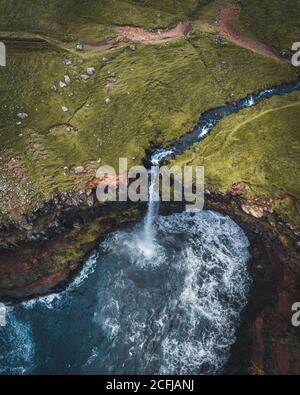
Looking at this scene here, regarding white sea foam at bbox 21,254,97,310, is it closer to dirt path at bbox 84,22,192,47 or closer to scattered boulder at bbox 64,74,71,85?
scattered boulder at bbox 64,74,71,85

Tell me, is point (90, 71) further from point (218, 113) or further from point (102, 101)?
point (218, 113)

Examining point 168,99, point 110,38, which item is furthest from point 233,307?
point 110,38

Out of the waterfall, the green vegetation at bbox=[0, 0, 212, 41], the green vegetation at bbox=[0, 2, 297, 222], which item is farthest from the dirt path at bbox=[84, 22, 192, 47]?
the waterfall

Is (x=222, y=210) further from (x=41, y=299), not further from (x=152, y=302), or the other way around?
(x=41, y=299)

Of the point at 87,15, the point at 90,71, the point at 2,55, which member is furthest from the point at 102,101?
the point at 87,15

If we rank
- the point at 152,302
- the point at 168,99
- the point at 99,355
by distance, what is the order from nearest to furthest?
1. the point at 99,355
2. the point at 152,302
3. the point at 168,99

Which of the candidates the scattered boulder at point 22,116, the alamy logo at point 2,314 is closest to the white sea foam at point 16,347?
the alamy logo at point 2,314

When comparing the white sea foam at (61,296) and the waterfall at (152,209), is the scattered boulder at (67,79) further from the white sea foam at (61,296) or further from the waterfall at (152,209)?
the white sea foam at (61,296)
